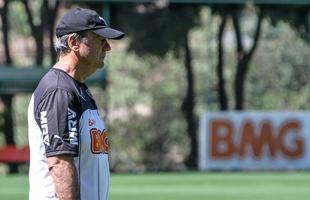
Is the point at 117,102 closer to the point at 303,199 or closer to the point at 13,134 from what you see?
the point at 13,134

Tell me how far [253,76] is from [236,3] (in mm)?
1912

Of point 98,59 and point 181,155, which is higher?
point 98,59

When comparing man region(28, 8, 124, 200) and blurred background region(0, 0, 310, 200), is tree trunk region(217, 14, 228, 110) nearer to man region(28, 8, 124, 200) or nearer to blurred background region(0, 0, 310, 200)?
blurred background region(0, 0, 310, 200)

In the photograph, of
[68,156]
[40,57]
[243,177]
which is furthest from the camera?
[40,57]

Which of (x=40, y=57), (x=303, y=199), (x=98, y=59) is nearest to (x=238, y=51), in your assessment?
(x=40, y=57)

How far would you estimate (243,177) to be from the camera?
72.0 feet

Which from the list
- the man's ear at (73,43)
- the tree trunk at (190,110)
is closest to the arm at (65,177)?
the man's ear at (73,43)

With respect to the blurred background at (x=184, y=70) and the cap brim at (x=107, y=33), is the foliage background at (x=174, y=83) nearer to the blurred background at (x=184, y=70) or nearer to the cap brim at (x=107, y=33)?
the blurred background at (x=184, y=70)

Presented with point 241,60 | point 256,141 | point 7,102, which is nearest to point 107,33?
point 256,141

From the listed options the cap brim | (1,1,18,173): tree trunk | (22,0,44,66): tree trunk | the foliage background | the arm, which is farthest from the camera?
the foliage background

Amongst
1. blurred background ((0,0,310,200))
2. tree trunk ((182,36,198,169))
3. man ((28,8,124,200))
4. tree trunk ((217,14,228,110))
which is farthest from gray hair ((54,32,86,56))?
tree trunk ((217,14,228,110))

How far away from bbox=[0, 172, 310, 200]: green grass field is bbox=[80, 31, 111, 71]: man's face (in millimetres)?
10684

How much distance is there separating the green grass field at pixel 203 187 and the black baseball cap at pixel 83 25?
10707 mm

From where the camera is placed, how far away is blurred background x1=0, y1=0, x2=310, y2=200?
25.4m
